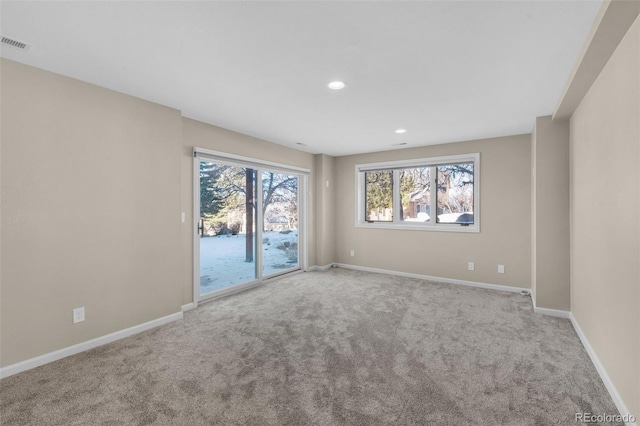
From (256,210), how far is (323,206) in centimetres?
162

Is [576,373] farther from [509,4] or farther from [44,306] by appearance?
[44,306]

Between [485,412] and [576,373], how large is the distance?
1.02 m

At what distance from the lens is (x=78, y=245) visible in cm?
259

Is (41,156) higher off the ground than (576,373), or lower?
higher

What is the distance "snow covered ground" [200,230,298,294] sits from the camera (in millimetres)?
4098

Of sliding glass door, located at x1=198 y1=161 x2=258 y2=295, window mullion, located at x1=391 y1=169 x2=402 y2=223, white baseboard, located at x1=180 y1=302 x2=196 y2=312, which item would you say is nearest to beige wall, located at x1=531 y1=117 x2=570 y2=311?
window mullion, located at x1=391 y1=169 x2=402 y2=223

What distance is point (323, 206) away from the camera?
598cm

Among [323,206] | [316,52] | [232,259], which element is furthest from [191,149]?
[323,206]

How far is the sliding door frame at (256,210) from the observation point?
Result: 376 centimetres

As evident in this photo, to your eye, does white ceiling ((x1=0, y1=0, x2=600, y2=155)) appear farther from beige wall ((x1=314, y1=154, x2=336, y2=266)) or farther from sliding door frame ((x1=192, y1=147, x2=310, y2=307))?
beige wall ((x1=314, y1=154, x2=336, y2=266))

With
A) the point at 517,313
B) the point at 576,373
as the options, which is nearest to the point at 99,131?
the point at 576,373

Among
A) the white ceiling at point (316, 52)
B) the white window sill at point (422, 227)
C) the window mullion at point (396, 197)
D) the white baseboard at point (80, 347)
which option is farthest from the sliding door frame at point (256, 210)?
the window mullion at point (396, 197)

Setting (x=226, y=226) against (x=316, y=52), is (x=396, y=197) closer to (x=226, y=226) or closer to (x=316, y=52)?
(x=226, y=226)

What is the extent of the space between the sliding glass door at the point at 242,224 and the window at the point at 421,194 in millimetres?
1435
